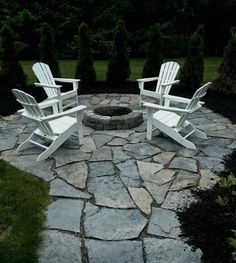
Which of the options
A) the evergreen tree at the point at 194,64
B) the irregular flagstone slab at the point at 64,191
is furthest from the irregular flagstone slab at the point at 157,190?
the evergreen tree at the point at 194,64

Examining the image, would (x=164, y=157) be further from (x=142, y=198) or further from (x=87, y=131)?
(x=87, y=131)

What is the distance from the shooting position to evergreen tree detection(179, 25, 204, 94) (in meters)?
7.81

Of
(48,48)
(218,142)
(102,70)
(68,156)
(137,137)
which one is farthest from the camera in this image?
(102,70)

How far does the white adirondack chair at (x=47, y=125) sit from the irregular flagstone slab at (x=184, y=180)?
57.5 inches

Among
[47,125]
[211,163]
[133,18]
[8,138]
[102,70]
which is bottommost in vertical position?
[102,70]

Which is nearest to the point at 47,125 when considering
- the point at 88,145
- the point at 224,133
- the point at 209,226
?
the point at 88,145

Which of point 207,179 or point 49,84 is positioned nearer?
point 207,179

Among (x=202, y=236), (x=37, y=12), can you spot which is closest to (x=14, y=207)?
(x=202, y=236)

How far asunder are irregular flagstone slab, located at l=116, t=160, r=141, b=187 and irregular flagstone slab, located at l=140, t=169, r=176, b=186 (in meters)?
0.09

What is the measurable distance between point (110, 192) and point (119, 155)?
91cm

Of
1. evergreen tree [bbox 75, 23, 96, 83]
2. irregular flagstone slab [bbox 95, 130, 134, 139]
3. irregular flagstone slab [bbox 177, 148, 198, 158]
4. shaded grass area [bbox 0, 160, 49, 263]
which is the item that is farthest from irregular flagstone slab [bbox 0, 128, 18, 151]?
evergreen tree [bbox 75, 23, 96, 83]

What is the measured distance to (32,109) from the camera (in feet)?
13.9

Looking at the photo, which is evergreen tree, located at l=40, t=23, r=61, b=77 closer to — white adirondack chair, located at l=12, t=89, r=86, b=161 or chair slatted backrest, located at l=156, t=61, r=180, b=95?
chair slatted backrest, located at l=156, t=61, r=180, b=95

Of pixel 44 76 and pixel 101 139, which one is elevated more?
pixel 44 76
